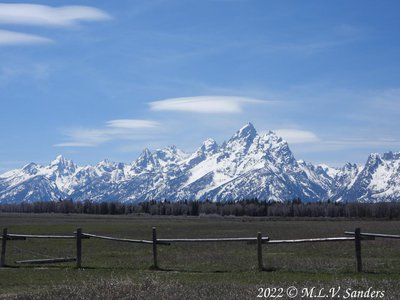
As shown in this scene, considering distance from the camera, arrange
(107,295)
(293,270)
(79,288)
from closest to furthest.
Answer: (107,295) < (79,288) < (293,270)

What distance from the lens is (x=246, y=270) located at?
26438mm

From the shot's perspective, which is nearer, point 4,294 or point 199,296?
point 199,296

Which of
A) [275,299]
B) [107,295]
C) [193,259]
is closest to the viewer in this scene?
[275,299]

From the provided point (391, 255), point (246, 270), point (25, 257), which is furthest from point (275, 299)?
point (25, 257)

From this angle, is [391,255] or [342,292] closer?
[342,292]

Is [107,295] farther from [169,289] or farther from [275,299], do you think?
[275,299]

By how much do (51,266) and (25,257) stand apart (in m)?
6.50

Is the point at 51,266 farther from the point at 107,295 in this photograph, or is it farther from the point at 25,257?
the point at 107,295

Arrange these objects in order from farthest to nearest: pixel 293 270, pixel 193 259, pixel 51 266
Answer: pixel 193 259
pixel 51 266
pixel 293 270

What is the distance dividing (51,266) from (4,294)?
337 inches

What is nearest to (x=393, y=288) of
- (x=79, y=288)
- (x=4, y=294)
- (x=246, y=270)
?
(x=246, y=270)

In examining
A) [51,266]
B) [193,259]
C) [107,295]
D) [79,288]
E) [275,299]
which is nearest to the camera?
[275,299]

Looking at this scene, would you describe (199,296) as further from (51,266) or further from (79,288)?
(51,266)

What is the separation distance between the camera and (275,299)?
17719mm
